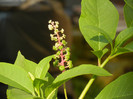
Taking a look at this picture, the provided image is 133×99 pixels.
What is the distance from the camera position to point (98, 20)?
0.30 meters

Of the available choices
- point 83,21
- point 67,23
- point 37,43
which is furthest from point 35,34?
point 83,21

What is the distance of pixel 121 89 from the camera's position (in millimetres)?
257

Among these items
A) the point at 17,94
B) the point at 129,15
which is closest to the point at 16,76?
the point at 17,94

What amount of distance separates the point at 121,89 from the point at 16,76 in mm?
104

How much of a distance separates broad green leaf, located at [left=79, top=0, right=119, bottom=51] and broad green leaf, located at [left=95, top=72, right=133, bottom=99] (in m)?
0.05

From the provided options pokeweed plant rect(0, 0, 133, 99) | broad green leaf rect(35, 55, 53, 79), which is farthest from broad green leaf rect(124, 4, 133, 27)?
broad green leaf rect(35, 55, 53, 79)

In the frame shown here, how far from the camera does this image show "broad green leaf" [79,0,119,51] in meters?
0.29

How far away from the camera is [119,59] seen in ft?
11.0

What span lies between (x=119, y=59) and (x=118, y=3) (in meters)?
1.82

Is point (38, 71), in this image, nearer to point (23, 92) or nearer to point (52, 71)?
point (23, 92)

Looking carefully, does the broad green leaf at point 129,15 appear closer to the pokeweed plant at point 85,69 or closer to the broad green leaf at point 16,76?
the pokeweed plant at point 85,69

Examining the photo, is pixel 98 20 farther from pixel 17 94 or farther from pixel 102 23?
pixel 17 94

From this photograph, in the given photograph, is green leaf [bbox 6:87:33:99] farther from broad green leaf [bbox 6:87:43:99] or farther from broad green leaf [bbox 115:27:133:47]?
broad green leaf [bbox 115:27:133:47]

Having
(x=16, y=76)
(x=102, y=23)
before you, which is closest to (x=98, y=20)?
(x=102, y=23)
